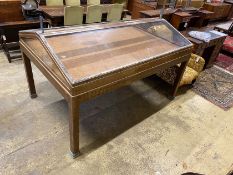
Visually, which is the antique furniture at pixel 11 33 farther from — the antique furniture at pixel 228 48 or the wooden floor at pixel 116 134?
the antique furniture at pixel 228 48

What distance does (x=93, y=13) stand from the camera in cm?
384

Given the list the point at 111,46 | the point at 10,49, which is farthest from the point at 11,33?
the point at 111,46

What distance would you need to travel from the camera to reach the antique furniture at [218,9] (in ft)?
22.2

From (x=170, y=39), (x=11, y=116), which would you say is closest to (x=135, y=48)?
(x=170, y=39)

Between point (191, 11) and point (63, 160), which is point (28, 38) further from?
point (191, 11)

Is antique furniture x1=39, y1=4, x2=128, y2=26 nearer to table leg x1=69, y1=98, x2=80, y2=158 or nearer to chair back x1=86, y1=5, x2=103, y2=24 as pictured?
chair back x1=86, y1=5, x2=103, y2=24

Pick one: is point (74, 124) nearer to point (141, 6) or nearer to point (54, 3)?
point (54, 3)

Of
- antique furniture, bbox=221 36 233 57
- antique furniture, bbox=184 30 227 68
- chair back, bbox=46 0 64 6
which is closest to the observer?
antique furniture, bbox=184 30 227 68

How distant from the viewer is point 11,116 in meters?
2.23

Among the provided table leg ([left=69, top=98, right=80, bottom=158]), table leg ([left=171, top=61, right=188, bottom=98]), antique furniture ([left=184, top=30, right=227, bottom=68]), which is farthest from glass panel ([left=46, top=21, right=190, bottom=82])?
antique furniture ([left=184, top=30, right=227, bottom=68])

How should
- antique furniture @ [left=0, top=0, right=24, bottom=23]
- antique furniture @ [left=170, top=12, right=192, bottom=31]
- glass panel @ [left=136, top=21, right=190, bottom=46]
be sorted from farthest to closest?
antique furniture @ [left=170, top=12, right=192, bottom=31]
antique furniture @ [left=0, top=0, right=24, bottom=23]
glass panel @ [left=136, top=21, right=190, bottom=46]

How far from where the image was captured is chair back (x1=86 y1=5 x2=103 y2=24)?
149 inches

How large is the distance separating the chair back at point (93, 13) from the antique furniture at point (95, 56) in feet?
5.16

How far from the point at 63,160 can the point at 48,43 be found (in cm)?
107
